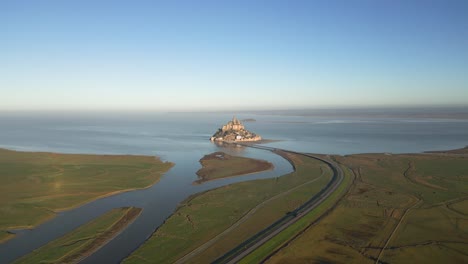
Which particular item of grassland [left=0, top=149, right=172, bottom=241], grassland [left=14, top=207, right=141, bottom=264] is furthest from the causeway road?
grassland [left=0, top=149, right=172, bottom=241]

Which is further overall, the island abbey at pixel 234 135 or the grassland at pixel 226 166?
the island abbey at pixel 234 135

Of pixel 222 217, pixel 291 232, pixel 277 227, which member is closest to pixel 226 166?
pixel 222 217

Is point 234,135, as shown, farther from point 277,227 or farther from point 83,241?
point 83,241

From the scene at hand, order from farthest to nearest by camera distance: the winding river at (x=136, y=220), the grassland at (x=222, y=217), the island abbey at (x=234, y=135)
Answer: the island abbey at (x=234, y=135), the winding river at (x=136, y=220), the grassland at (x=222, y=217)

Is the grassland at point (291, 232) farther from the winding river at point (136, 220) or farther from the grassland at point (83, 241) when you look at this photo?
the grassland at point (83, 241)

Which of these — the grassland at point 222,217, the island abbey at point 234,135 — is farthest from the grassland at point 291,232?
the island abbey at point 234,135

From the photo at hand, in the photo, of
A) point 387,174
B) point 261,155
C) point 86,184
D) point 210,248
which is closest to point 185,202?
point 210,248
